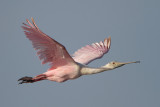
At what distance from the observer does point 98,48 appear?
16.4 meters

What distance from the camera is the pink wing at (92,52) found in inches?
615

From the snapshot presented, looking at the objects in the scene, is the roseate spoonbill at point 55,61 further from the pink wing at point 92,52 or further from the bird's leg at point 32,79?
the pink wing at point 92,52

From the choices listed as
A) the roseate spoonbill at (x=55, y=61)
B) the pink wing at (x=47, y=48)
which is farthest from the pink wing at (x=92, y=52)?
the pink wing at (x=47, y=48)

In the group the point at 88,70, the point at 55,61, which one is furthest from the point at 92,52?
the point at 55,61

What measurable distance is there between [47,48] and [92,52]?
4.04m

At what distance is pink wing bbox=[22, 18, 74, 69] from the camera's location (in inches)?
465

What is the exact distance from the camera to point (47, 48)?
1236 cm

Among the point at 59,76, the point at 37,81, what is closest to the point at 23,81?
the point at 37,81

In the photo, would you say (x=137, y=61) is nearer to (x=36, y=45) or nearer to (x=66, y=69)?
(x=66, y=69)

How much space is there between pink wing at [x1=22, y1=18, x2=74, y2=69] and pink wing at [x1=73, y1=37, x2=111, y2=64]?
258 centimetres

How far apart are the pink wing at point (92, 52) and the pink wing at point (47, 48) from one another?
2.58 metres

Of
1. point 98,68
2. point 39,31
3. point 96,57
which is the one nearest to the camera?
point 39,31

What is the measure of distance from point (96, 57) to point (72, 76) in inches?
120

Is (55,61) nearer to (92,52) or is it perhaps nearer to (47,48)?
(47,48)
